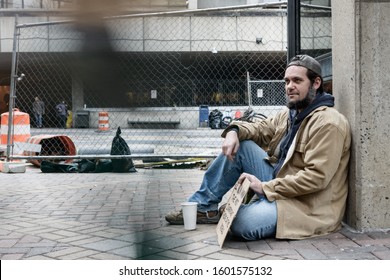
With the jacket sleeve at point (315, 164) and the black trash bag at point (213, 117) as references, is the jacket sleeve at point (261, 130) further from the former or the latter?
the jacket sleeve at point (315, 164)

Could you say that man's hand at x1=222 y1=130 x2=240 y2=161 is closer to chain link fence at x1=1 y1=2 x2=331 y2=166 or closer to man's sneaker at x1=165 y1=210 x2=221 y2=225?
man's sneaker at x1=165 y1=210 x2=221 y2=225

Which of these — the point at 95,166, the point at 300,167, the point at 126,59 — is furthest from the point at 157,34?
the point at 95,166

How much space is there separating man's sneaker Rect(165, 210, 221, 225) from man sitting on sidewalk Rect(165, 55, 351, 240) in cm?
35

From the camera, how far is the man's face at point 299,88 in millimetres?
2744

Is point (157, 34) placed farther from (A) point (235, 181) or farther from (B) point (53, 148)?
(B) point (53, 148)

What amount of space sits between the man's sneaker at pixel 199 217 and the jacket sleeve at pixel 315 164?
636mm

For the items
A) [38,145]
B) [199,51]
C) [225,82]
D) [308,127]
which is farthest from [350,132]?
[38,145]

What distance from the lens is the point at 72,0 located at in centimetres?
41

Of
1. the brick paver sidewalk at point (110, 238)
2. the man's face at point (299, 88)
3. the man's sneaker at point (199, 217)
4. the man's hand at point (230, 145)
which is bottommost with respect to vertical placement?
the brick paver sidewalk at point (110, 238)

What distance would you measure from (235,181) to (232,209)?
0.45 meters

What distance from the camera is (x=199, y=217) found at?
10.3ft

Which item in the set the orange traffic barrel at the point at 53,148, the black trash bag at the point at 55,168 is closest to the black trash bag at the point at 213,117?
the black trash bag at the point at 55,168

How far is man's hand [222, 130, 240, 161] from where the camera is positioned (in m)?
2.88
